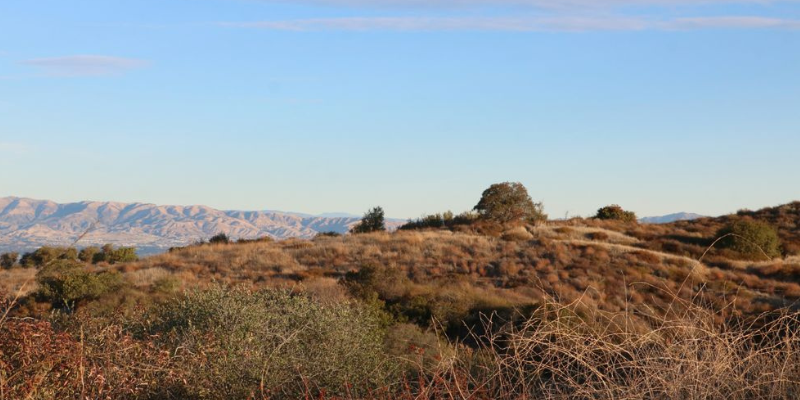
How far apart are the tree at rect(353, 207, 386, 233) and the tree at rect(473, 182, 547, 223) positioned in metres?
7.29

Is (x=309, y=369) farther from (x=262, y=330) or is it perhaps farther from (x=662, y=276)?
(x=662, y=276)

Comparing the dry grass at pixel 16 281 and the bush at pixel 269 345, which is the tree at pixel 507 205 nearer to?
the dry grass at pixel 16 281

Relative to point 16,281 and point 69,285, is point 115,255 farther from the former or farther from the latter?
point 69,285

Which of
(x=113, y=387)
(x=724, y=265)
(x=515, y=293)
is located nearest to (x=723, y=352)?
(x=113, y=387)

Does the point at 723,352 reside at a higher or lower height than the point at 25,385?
higher

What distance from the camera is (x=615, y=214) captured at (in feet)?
184

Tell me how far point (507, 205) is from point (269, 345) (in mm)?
45856

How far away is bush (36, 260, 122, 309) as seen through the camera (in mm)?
27922

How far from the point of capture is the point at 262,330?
1176 cm

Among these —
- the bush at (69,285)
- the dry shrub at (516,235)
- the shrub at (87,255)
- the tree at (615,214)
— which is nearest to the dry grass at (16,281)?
the bush at (69,285)

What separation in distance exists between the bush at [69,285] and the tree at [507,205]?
3136 cm

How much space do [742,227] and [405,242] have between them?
1727cm

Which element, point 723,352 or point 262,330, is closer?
point 723,352

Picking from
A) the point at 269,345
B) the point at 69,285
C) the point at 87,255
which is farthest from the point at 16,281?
the point at 269,345
